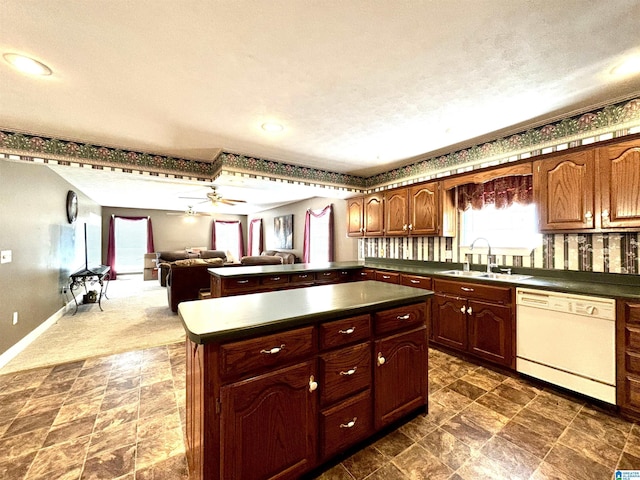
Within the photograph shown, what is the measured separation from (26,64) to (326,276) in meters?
3.38

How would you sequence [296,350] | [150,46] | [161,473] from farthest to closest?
[150,46] < [161,473] < [296,350]

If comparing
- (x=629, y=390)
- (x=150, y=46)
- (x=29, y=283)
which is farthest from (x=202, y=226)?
(x=629, y=390)

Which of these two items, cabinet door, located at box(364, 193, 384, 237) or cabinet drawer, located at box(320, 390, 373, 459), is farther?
cabinet door, located at box(364, 193, 384, 237)

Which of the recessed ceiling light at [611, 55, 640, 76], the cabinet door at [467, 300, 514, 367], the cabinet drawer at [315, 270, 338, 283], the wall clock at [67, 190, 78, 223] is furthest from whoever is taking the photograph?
A: the wall clock at [67, 190, 78, 223]

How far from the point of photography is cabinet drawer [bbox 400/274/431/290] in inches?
129

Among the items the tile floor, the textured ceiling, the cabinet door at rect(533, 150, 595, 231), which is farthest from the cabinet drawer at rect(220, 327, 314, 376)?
the cabinet door at rect(533, 150, 595, 231)

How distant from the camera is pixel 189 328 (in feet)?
3.78

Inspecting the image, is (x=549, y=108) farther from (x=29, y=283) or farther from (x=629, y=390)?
(x=29, y=283)

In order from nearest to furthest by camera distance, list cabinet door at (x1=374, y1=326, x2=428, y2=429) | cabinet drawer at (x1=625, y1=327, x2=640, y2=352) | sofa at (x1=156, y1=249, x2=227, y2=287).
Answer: cabinet door at (x1=374, y1=326, x2=428, y2=429), cabinet drawer at (x1=625, y1=327, x2=640, y2=352), sofa at (x1=156, y1=249, x2=227, y2=287)

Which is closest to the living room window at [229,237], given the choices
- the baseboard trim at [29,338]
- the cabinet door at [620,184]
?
the baseboard trim at [29,338]

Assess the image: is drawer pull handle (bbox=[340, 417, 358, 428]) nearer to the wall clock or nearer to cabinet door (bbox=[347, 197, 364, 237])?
cabinet door (bbox=[347, 197, 364, 237])

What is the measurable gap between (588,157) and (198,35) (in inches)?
127

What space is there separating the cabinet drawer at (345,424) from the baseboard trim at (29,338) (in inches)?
136

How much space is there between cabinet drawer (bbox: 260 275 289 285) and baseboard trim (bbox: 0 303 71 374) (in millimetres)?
2679
